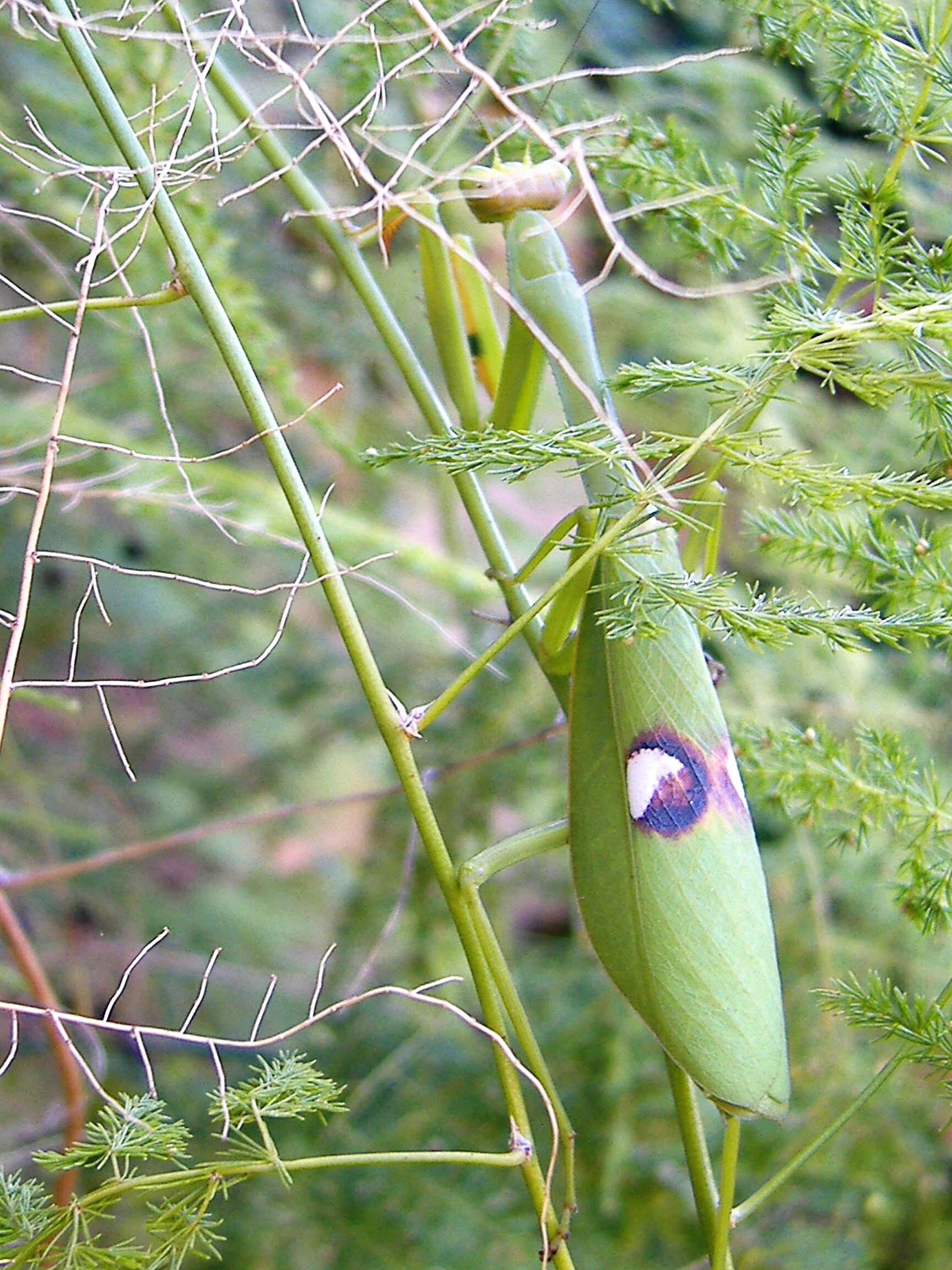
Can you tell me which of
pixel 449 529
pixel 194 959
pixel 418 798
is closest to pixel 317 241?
pixel 449 529

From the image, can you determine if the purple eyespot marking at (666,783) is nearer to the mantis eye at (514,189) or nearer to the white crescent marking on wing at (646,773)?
the white crescent marking on wing at (646,773)

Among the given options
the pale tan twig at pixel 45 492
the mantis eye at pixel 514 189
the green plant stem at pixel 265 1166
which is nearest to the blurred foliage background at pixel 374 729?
the mantis eye at pixel 514 189

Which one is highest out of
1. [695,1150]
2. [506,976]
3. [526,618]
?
[526,618]

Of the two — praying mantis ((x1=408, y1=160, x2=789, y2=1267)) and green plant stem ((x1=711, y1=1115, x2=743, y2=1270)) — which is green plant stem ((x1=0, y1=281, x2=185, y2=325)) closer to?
praying mantis ((x1=408, y1=160, x2=789, y2=1267))

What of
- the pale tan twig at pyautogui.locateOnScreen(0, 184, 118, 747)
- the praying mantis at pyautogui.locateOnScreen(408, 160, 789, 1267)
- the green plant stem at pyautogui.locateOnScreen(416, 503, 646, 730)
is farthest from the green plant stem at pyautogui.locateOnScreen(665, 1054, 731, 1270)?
the pale tan twig at pyautogui.locateOnScreen(0, 184, 118, 747)

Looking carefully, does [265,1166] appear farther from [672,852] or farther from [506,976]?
[672,852]

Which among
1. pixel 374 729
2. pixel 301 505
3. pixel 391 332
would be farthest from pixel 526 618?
pixel 374 729
